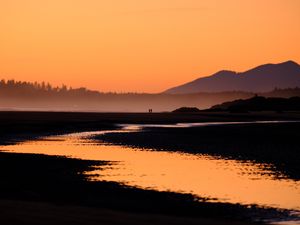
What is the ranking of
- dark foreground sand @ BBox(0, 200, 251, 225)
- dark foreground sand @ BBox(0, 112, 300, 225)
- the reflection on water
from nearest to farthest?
1. dark foreground sand @ BBox(0, 200, 251, 225)
2. dark foreground sand @ BBox(0, 112, 300, 225)
3. the reflection on water

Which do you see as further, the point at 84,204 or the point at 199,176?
the point at 199,176

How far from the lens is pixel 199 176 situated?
3647 centimetres

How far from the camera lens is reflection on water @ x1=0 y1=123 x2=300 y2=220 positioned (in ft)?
94.3

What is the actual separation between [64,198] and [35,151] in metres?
29.0

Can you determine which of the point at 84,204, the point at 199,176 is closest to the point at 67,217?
the point at 84,204

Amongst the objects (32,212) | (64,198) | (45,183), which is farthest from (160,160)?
(32,212)

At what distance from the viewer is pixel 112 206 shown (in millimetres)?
24938

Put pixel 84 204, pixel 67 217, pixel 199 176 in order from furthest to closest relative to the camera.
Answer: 1. pixel 199 176
2. pixel 84 204
3. pixel 67 217

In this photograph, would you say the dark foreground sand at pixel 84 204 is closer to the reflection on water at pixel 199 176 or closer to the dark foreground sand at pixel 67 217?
the dark foreground sand at pixel 67 217

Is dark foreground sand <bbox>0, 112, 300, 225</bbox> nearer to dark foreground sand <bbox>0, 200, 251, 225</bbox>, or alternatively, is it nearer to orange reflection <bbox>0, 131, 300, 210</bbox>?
dark foreground sand <bbox>0, 200, 251, 225</bbox>

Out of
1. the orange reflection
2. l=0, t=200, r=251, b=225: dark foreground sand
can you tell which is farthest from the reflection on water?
l=0, t=200, r=251, b=225: dark foreground sand

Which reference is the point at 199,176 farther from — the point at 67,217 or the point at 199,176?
the point at 67,217

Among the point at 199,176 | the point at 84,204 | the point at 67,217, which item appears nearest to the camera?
the point at 67,217

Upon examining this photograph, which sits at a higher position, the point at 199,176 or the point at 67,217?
the point at 67,217
